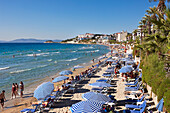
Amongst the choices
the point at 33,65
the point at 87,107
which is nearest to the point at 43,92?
the point at 87,107

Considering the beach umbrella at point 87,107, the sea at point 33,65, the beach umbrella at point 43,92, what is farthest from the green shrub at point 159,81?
the sea at point 33,65

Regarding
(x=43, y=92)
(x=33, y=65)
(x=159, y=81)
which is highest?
(x=159, y=81)

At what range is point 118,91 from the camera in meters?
11.7

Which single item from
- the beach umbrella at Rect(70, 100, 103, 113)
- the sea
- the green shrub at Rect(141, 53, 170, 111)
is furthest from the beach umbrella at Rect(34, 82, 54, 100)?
the green shrub at Rect(141, 53, 170, 111)

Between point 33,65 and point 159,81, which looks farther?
point 33,65

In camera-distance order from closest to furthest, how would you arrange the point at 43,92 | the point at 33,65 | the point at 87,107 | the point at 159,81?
1. the point at 87,107
2. the point at 159,81
3. the point at 43,92
4. the point at 33,65

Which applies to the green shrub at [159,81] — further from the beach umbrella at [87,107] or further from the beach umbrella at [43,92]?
the beach umbrella at [43,92]

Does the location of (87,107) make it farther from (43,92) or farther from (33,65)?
(33,65)

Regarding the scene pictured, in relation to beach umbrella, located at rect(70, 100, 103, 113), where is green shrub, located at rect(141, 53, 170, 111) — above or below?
above

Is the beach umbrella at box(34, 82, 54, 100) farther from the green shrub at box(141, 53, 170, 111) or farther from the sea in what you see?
the green shrub at box(141, 53, 170, 111)

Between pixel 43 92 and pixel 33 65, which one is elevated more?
pixel 43 92

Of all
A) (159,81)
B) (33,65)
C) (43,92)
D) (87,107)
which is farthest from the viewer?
(33,65)

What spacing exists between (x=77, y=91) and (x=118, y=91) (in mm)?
3284

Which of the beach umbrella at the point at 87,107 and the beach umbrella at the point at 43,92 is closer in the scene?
the beach umbrella at the point at 87,107
